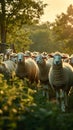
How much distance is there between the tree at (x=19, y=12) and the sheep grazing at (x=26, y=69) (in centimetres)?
2535

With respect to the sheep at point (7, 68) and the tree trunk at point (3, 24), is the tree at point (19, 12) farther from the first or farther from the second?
the sheep at point (7, 68)

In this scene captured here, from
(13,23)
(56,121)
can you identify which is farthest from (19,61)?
(13,23)

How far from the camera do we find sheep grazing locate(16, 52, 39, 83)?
20.4 meters

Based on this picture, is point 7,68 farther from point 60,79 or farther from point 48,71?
point 60,79

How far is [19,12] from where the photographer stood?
47906mm

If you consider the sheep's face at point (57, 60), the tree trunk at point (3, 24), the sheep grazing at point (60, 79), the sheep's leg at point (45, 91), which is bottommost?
the sheep's leg at point (45, 91)

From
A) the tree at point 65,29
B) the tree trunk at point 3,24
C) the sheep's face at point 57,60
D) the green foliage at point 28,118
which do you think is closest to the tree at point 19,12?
the tree trunk at point 3,24

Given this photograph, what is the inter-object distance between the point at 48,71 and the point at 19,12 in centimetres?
2860

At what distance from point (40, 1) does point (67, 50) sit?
25.2m

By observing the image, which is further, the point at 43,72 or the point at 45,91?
the point at 43,72

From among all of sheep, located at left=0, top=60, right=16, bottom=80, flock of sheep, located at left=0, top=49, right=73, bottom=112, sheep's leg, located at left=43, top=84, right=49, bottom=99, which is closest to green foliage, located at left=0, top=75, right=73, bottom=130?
flock of sheep, located at left=0, top=49, right=73, bottom=112

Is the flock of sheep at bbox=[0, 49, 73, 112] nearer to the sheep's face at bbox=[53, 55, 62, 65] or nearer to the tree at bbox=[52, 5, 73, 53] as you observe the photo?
the sheep's face at bbox=[53, 55, 62, 65]

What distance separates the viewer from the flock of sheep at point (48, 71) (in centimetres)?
1611

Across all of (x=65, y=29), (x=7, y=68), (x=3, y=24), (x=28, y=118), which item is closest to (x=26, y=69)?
(x=7, y=68)
